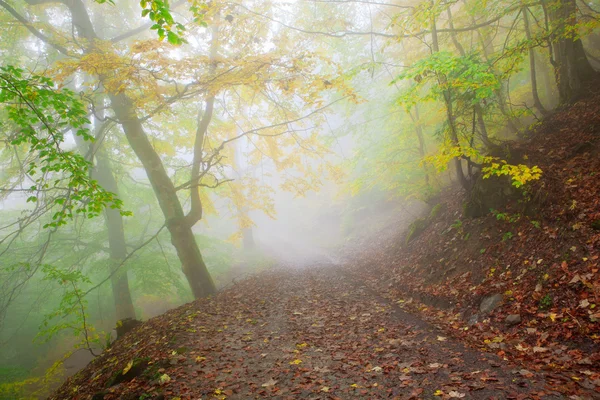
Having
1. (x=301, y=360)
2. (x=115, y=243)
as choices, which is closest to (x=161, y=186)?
(x=115, y=243)

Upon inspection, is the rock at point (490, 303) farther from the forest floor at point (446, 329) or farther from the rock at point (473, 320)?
the rock at point (473, 320)

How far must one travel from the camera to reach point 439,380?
3312 millimetres

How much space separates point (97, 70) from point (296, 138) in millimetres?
5917

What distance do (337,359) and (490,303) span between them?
2.78 meters

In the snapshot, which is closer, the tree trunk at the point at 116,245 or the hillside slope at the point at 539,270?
the hillside slope at the point at 539,270

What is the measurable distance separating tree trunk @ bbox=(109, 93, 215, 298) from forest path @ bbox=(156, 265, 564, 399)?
2181 millimetres

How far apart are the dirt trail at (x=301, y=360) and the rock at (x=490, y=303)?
891mm

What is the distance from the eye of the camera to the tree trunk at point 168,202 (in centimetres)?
839

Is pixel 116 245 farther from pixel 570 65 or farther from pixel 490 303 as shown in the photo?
pixel 570 65

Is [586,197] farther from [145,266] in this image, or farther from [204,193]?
[145,266]

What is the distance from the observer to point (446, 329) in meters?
4.80

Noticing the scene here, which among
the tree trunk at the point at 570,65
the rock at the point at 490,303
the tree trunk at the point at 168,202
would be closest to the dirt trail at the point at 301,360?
the rock at the point at 490,303

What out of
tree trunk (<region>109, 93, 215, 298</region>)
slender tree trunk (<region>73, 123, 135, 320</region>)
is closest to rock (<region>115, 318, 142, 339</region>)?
tree trunk (<region>109, 93, 215, 298</region>)

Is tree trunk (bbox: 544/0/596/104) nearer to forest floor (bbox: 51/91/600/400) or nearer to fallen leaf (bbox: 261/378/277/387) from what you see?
forest floor (bbox: 51/91/600/400)
